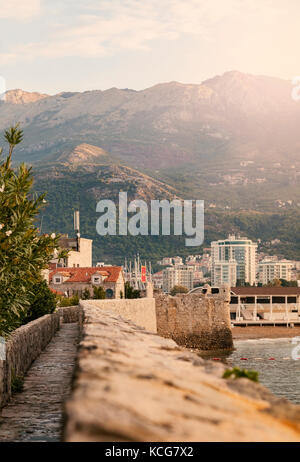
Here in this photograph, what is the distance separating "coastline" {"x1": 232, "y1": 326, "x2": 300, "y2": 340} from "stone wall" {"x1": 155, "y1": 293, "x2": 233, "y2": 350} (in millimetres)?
25465

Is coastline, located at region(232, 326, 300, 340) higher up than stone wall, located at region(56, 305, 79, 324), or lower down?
lower down

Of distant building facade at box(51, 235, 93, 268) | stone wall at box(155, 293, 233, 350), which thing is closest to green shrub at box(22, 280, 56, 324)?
stone wall at box(155, 293, 233, 350)

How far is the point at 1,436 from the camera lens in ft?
29.7

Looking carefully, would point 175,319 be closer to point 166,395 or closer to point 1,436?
point 1,436

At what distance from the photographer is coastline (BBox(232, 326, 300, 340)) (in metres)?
82.4

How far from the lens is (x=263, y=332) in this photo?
3462 inches

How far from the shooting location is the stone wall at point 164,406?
3194 mm

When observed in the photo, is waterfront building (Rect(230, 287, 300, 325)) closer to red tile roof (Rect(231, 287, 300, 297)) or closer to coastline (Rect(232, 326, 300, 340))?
red tile roof (Rect(231, 287, 300, 297))

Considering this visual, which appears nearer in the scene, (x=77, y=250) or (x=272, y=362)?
(x=272, y=362)

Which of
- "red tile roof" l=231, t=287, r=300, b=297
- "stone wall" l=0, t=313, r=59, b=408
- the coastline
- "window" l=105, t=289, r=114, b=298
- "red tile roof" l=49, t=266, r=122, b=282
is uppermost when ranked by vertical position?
"red tile roof" l=49, t=266, r=122, b=282

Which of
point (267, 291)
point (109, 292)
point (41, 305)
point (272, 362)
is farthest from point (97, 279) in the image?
point (267, 291)

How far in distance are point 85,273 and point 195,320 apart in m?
25.1

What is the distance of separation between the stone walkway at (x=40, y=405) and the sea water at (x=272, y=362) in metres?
18.5

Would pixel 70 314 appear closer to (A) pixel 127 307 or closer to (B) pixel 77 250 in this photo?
(A) pixel 127 307
